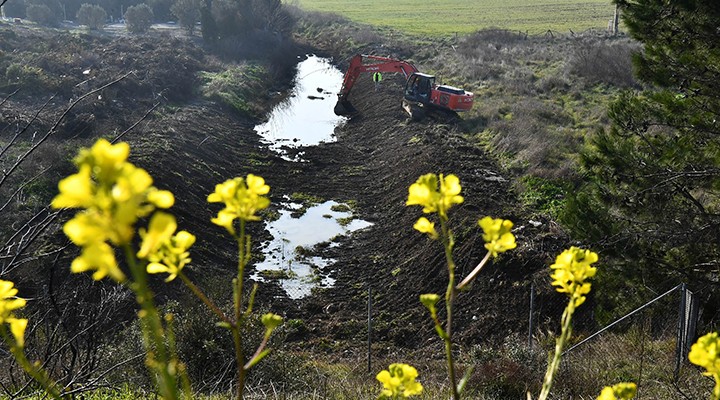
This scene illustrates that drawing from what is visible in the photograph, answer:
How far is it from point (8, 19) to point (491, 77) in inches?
1411

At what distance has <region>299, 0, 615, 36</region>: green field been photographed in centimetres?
5128

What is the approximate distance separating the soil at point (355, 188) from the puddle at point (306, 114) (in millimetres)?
667

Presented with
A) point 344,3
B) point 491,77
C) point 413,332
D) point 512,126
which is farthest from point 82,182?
point 344,3

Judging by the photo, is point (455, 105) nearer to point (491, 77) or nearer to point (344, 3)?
point (491, 77)

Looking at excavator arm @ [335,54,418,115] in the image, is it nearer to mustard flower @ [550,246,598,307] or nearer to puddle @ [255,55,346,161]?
puddle @ [255,55,346,161]

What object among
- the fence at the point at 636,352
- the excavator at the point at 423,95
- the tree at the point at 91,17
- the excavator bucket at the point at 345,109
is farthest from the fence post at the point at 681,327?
the tree at the point at 91,17

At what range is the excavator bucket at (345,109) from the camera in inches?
1031

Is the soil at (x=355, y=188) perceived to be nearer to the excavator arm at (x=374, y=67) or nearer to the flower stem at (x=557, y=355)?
the excavator arm at (x=374, y=67)

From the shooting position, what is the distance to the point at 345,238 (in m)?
15.3

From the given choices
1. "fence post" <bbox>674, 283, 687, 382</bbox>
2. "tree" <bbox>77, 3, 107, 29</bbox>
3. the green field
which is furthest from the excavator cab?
"tree" <bbox>77, 3, 107, 29</bbox>

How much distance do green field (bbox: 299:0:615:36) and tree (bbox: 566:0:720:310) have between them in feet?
134

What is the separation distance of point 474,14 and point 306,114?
130ft

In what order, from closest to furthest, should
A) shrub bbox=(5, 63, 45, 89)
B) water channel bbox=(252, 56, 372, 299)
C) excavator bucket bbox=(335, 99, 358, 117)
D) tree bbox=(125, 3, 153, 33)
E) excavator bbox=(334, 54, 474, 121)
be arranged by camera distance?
water channel bbox=(252, 56, 372, 299)
excavator bbox=(334, 54, 474, 121)
shrub bbox=(5, 63, 45, 89)
excavator bucket bbox=(335, 99, 358, 117)
tree bbox=(125, 3, 153, 33)

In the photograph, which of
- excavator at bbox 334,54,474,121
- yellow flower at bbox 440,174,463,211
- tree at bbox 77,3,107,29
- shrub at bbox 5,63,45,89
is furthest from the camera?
tree at bbox 77,3,107,29
